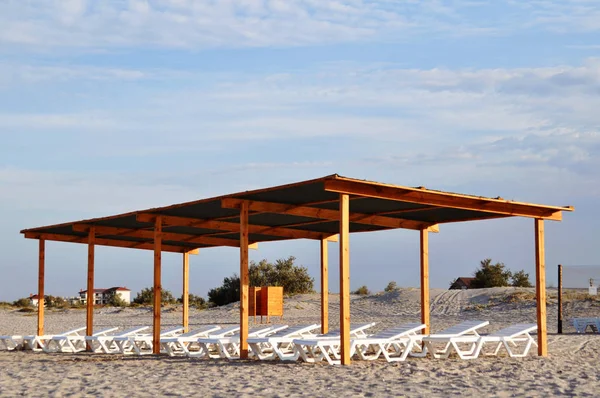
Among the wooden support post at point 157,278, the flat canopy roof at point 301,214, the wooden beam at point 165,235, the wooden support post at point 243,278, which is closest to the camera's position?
the flat canopy roof at point 301,214

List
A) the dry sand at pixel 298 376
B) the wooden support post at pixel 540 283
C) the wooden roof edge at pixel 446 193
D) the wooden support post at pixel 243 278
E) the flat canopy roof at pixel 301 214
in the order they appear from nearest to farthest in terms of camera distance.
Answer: the dry sand at pixel 298 376
the wooden roof edge at pixel 446 193
the flat canopy roof at pixel 301 214
the wooden support post at pixel 243 278
the wooden support post at pixel 540 283

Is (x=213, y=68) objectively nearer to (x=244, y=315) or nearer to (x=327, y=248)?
(x=327, y=248)

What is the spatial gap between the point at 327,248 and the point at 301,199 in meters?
4.34

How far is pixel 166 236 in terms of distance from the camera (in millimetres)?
17281

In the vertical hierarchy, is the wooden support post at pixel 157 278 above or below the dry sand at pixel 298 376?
above

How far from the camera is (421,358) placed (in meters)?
13.0

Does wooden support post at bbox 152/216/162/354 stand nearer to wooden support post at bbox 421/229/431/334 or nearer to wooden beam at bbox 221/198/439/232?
wooden beam at bbox 221/198/439/232

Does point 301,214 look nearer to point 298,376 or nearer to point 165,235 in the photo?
point 298,376

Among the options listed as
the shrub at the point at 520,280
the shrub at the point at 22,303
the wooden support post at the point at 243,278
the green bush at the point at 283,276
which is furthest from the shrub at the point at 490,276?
the wooden support post at the point at 243,278

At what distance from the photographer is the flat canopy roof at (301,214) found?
11.8 meters

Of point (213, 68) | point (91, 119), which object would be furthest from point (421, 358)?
point (91, 119)

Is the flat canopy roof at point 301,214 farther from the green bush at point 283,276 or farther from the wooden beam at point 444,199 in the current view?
the green bush at point 283,276

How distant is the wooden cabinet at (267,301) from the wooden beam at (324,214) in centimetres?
1127

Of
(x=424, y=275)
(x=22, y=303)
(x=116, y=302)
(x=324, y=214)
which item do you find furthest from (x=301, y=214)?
(x=22, y=303)
